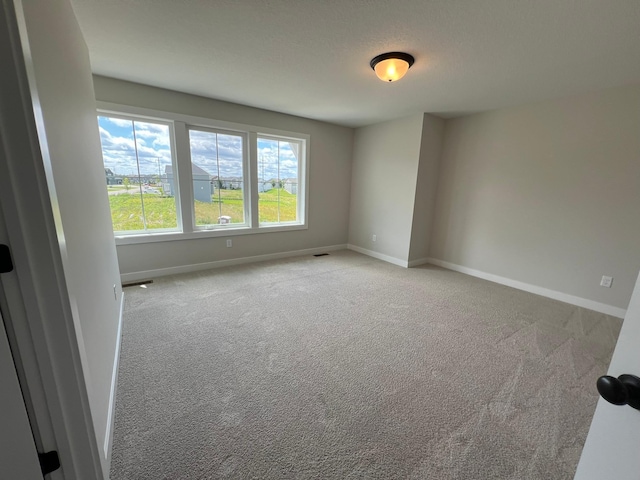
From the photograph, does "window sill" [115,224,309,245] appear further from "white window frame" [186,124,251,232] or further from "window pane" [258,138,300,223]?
"window pane" [258,138,300,223]

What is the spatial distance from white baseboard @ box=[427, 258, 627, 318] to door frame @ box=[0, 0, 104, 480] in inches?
167

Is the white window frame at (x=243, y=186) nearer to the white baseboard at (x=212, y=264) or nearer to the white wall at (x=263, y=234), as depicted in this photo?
the white wall at (x=263, y=234)

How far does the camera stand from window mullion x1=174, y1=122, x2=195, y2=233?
3309mm

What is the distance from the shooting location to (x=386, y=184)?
4.42 metres

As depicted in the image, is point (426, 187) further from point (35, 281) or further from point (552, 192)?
point (35, 281)

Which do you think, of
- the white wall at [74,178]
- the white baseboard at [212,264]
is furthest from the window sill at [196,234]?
the white wall at [74,178]

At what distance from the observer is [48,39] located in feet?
3.52

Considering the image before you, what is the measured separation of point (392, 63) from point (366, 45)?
0.27m

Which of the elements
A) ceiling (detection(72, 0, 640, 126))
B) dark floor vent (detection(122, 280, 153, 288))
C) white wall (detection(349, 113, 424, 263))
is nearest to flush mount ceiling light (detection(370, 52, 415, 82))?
ceiling (detection(72, 0, 640, 126))

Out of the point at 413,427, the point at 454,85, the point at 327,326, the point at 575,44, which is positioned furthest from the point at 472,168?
the point at 413,427

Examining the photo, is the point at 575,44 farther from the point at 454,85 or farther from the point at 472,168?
the point at 472,168

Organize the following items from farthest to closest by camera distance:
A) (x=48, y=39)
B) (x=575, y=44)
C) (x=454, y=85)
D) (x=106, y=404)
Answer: (x=454, y=85) < (x=575, y=44) < (x=106, y=404) < (x=48, y=39)

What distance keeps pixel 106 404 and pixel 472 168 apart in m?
4.60

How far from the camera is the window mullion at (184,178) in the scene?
331cm
